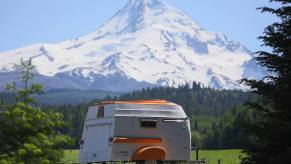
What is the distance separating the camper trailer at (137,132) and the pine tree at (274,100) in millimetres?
5204

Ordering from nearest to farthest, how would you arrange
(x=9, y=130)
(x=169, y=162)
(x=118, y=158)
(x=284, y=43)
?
(x=9, y=130) → (x=284, y=43) → (x=118, y=158) → (x=169, y=162)

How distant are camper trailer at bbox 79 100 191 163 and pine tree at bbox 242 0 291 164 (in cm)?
520

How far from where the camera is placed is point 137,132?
72.8 feet

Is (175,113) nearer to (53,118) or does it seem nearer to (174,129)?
(174,129)

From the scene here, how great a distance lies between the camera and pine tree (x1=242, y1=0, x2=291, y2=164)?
52.1 feet

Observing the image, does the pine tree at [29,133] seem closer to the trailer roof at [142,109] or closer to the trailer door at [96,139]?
the trailer roof at [142,109]

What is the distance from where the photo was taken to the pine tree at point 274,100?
1589 cm

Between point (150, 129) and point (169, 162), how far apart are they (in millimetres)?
1482

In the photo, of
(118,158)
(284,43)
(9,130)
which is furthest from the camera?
(118,158)

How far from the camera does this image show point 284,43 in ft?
55.0

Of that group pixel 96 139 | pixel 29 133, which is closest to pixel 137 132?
→ pixel 96 139

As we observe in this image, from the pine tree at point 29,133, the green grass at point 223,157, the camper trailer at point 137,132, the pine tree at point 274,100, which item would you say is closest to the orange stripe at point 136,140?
the camper trailer at point 137,132

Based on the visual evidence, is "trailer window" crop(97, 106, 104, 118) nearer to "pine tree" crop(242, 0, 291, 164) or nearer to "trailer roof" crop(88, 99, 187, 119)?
"trailer roof" crop(88, 99, 187, 119)

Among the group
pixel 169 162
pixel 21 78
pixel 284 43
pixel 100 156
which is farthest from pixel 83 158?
pixel 21 78
